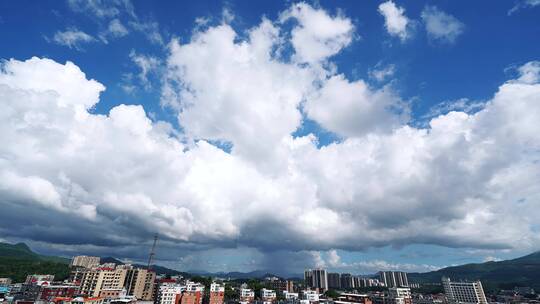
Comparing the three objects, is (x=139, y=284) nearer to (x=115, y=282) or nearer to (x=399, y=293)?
(x=115, y=282)

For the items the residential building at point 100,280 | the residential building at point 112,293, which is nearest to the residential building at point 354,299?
the residential building at point 112,293

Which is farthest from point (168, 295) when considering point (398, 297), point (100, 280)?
point (398, 297)

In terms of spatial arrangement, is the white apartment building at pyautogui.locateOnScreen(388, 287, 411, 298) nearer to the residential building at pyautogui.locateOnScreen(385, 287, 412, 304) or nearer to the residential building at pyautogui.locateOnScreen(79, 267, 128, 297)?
the residential building at pyautogui.locateOnScreen(385, 287, 412, 304)

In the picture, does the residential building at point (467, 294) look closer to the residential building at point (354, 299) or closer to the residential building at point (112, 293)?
the residential building at point (354, 299)

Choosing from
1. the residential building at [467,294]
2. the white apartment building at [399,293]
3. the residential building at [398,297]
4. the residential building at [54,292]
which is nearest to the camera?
the residential building at [54,292]

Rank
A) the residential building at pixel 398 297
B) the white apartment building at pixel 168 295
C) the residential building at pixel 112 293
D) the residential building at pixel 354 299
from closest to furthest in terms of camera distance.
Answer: the white apartment building at pixel 168 295 → the residential building at pixel 112 293 → the residential building at pixel 354 299 → the residential building at pixel 398 297

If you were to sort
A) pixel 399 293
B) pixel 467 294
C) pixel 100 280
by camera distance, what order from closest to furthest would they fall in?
pixel 100 280, pixel 399 293, pixel 467 294

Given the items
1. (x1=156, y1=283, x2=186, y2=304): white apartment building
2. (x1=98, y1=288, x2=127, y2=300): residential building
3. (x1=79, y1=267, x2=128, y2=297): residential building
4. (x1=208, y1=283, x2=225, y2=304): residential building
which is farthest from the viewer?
(x1=79, y1=267, x2=128, y2=297): residential building

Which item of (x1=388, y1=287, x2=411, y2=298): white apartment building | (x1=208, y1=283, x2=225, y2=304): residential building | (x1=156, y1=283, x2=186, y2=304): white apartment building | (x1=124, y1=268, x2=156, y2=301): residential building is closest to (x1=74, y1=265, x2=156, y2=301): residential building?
(x1=124, y1=268, x2=156, y2=301): residential building

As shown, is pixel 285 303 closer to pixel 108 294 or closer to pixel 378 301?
pixel 378 301

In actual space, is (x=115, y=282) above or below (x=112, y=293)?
above

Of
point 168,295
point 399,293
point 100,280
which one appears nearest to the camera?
point 168,295
